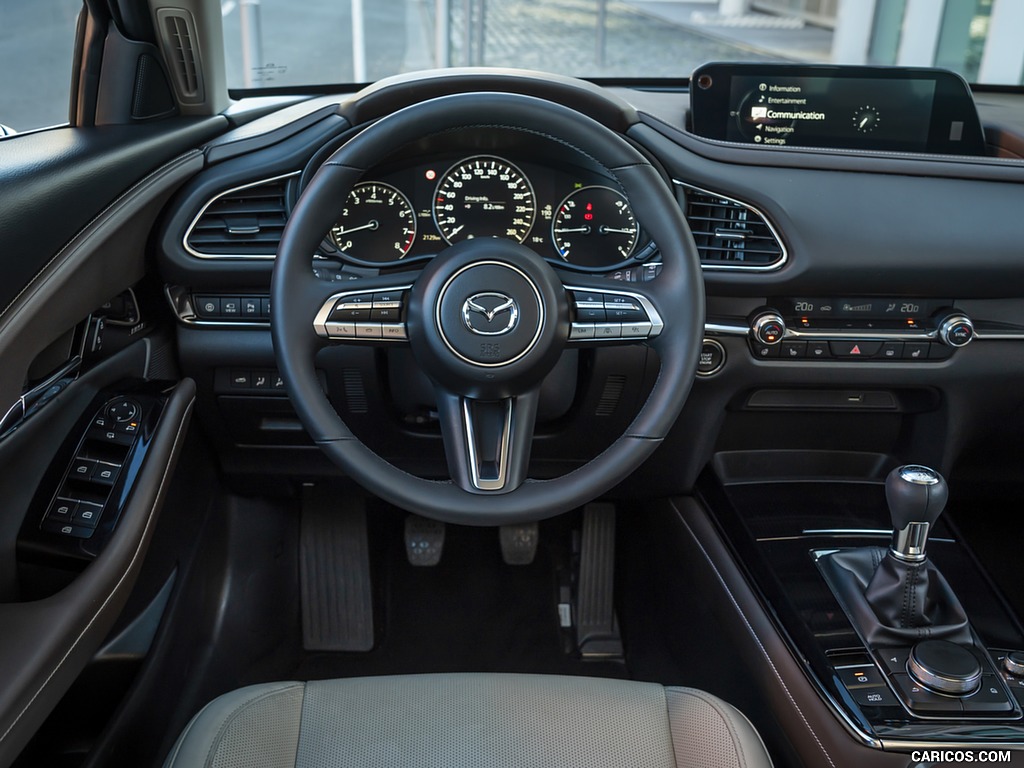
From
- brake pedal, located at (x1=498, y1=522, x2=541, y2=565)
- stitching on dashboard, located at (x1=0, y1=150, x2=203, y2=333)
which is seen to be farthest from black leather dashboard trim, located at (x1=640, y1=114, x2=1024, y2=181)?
brake pedal, located at (x1=498, y1=522, x2=541, y2=565)

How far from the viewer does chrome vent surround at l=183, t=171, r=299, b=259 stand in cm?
161

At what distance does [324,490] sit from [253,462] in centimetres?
31

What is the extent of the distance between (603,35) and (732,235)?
273 cm

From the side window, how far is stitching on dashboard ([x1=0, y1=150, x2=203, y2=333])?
0.28 metres

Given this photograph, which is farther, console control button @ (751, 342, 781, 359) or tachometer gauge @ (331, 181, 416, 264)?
console control button @ (751, 342, 781, 359)

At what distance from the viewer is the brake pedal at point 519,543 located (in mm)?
2287

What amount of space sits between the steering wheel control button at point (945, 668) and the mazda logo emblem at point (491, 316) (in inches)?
30.3

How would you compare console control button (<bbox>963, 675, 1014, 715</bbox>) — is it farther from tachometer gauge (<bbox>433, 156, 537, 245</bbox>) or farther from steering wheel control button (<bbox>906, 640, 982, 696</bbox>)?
tachometer gauge (<bbox>433, 156, 537, 245</bbox>)

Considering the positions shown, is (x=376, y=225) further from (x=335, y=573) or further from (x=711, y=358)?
(x=335, y=573)

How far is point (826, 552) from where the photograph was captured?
67.2 inches

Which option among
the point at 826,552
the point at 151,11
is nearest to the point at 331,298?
the point at 151,11

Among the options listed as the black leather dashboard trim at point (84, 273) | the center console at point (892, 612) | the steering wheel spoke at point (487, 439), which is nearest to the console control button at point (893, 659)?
the center console at point (892, 612)

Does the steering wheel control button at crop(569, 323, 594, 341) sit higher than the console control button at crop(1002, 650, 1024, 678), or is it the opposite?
the steering wheel control button at crop(569, 323, 594, 341)

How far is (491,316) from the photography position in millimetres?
1294
